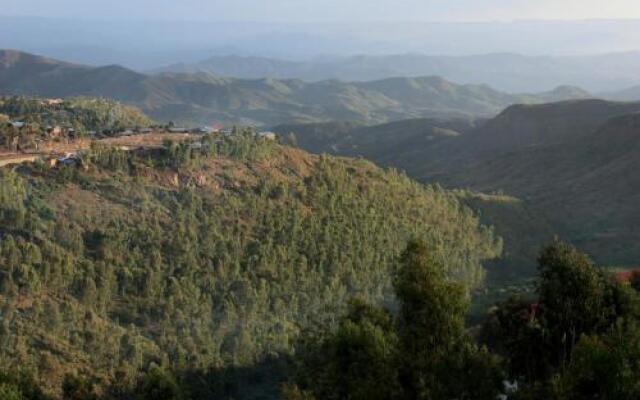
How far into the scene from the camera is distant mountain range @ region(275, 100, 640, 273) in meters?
61.2

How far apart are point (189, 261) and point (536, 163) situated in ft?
211

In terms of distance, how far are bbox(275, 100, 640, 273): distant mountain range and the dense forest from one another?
11.0 m

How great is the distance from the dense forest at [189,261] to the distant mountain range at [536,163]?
1103 centimetres

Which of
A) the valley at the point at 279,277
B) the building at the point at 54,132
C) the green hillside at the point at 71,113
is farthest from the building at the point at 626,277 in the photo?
the green hillside at the point at 71,113

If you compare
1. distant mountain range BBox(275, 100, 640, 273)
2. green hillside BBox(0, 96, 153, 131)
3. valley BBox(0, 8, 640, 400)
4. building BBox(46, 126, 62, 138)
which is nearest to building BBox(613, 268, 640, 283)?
valley BBox(0, 8, 640, 400)

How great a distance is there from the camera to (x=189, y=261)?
36.2 metres

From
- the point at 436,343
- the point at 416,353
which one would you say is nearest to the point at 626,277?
the point at 436,343

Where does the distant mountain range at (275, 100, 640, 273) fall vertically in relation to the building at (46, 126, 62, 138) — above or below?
below

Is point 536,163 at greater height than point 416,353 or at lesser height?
lesser

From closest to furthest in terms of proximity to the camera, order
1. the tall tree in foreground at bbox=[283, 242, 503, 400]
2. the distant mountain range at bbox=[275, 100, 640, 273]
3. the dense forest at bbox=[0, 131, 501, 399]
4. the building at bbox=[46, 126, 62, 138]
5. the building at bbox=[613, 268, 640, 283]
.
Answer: the tall tree in foreground at bbox=[283, 242, 503, 400] → the building at bbox=[613, 268, 640, 283] → the dense forest at bbox=[0, 131, 501, 399] → the building at bbox=[46, 126, 62, 138] → the distant mountain range at bbox=[275, 100, 640, 273]

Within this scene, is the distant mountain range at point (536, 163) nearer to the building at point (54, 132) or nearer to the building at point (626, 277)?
the building at point (626, 277)

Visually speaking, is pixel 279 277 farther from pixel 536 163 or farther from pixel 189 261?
pixel 536 163

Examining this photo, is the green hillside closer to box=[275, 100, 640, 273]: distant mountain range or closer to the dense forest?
the dense forest

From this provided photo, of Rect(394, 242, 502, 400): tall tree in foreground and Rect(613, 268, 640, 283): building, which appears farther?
Rect(613, 268, 640, 283): building
